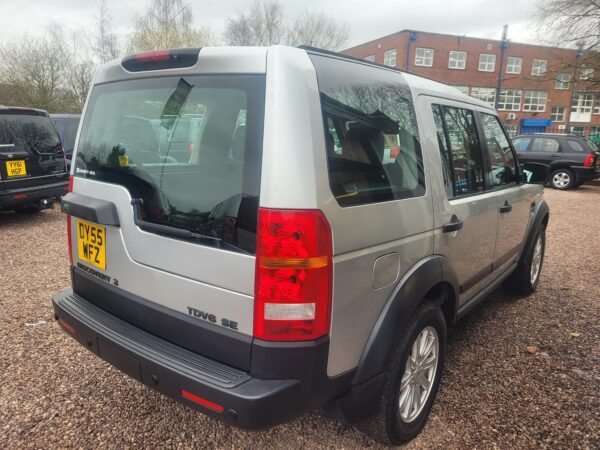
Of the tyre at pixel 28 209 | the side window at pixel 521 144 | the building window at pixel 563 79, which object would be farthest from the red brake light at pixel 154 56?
the building window at pixel 563 79

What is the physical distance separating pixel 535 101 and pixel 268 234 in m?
53.4

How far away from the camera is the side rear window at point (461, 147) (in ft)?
7.97

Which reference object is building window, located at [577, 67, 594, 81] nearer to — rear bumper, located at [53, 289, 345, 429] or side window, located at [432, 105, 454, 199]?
side window, located at [432, 105, 454, 199]

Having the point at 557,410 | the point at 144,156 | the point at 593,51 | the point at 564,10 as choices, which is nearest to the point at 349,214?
the point at 144,156

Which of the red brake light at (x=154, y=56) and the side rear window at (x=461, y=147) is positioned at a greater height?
the red brake light at (x=154, y=56)

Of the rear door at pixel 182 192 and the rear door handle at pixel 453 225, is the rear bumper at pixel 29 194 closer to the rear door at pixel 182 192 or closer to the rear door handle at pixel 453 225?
the rear door at pixel 182 192

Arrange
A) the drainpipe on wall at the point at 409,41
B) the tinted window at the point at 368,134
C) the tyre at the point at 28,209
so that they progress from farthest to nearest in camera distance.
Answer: the drainpipe on wall at the point at 409,41 < the tyre at the point at 28,209 < the tinted window at the point at 368,134

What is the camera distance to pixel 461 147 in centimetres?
263

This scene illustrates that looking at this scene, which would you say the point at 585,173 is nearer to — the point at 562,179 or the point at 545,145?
the point at 562,179

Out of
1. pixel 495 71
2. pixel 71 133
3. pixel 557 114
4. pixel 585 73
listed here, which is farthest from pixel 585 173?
pixel 557 114

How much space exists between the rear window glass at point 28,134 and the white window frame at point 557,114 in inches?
2061

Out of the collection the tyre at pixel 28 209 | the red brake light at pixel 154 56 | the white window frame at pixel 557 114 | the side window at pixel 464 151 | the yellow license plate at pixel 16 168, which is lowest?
the tyre at pixel 28 209

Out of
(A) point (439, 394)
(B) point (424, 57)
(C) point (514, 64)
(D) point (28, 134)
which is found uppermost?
(C) point (514, 64)

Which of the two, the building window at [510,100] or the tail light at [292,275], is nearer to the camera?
the tail light at [292,275]
